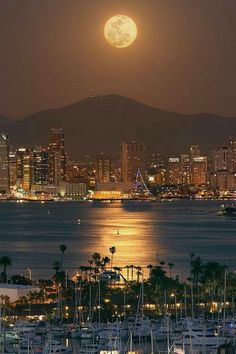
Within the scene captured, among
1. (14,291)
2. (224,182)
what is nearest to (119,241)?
(14,291)

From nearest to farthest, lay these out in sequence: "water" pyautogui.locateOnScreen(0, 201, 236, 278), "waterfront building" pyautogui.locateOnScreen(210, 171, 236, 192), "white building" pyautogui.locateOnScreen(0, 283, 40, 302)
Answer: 1. "white building" pyautogui.locateOnScreen(0, 283, 40, 302)
2. "water" pyautogui.locateOnScreen(0, 201, 236, 278)
3. "waterfront building" pyautogui.locateOnScreen(210, 171, 236, 192)

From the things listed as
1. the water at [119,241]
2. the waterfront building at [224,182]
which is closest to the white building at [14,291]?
the water at [119,241]

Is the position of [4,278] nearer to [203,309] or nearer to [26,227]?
[203,309]

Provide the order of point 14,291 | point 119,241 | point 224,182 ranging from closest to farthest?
point 14,291, point 119,241, point 224,182

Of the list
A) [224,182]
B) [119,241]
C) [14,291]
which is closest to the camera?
[14,291]

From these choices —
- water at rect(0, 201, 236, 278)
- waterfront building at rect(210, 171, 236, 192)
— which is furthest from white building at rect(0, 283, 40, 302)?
waterfront building at rect(210, 171, 236, 192)

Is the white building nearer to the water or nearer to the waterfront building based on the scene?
the water

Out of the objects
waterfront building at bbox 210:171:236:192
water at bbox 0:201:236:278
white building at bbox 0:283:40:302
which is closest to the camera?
white building at bbox 0:283:40:302

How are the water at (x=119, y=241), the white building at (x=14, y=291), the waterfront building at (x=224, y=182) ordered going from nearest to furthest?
the white building at (x=14, y=291), the water at (x=119, y=241), the waterfront building at (x=224, y=182)

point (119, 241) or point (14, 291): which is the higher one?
point (119, 241)

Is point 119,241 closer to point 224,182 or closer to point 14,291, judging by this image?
point 14,291

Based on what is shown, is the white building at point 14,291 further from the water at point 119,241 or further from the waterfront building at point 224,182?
the waterfront building at point 224,182

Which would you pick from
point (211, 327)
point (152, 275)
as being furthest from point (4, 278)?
point (211, 327)
